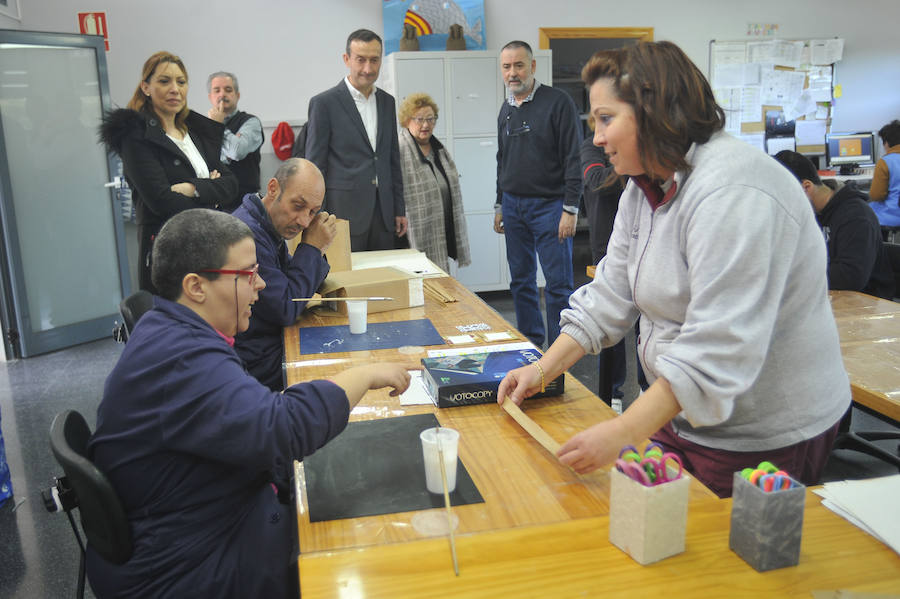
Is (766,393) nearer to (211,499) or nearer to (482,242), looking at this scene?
(211,499)

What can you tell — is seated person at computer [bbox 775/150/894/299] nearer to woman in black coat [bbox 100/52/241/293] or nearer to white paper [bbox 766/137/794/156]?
woman in black coat [bbox 100/52/241/293]

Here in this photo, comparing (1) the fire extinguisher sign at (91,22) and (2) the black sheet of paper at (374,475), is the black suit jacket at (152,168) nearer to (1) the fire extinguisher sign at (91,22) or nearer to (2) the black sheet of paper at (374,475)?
(2) the black sheet of paper at (374,475)

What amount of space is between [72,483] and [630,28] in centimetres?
647

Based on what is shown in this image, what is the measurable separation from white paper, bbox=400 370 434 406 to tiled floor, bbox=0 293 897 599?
134 centimetres

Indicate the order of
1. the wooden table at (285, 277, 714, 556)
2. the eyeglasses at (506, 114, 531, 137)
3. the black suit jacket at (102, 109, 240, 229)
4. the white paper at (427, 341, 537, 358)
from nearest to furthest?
1. the wooden table at (285, 277, 714, 556)
2. the white paper at (427, 341, 537, 358)
3. the black suit jacket at (102, 109, 240, 229)
4. the eyeglasses at (506, 114, 531, 137)

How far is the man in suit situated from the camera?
3678 mm

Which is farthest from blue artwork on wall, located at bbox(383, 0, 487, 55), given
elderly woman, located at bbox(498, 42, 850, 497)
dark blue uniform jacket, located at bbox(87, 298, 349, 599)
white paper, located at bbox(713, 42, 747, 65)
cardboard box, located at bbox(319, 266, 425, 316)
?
dark blue uniform jacket, located at bbox(87, 298, 349, 599)

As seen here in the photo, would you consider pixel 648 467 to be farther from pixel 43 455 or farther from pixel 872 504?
pixel 43 455

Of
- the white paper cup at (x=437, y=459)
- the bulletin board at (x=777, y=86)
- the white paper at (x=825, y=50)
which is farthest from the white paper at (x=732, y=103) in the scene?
the white paper cup at (x=437, y=459)

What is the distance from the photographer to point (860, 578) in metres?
0.89

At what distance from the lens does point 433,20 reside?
595cm

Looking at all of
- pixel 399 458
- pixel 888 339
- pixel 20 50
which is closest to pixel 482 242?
pixel 20 50

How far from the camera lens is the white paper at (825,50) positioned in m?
7.12

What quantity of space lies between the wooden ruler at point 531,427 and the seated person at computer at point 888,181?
5.54 metres
